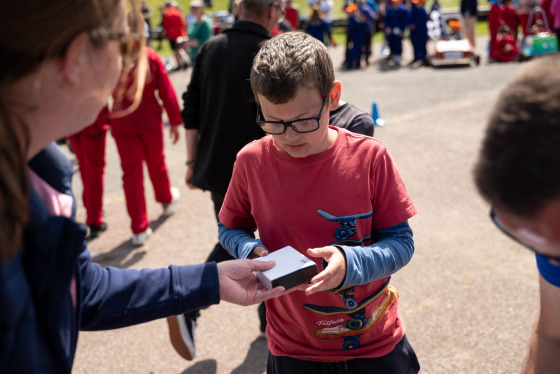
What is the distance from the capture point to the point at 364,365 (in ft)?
6.67

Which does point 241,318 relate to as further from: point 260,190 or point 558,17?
point 558,17

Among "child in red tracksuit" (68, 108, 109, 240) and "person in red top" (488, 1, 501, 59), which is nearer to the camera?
"child in red tracksuit" (68, 108, 109, 240)

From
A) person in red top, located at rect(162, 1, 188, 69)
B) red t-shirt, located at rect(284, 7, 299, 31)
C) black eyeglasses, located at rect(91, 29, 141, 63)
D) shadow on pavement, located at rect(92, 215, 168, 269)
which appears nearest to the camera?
black eyeglasses, located at rect(91, 29, 141, 63)

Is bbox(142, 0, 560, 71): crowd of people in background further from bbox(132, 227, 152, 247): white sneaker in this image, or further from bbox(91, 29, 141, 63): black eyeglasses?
bbox(91, 29, 141, 63): black eyeglasses

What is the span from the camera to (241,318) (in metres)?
3.96

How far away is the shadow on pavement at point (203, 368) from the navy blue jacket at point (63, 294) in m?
2.02

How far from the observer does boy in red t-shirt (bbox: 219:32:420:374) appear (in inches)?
77.7

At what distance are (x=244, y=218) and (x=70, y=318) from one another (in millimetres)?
1030

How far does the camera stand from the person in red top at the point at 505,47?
1391cm

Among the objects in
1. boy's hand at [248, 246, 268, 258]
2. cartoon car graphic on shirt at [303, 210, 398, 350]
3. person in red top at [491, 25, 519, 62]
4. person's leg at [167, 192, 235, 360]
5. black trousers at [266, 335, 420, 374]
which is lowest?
person in red top at [491, 25, 519, 62]

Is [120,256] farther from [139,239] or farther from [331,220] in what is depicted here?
[331,220]

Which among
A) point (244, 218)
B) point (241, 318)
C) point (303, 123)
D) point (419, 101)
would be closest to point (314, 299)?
point (244, 218)

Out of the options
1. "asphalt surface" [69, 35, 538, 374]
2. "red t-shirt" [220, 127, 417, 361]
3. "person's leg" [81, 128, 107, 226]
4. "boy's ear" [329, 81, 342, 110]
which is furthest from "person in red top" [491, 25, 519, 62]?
"red t-shirt" [220, 127, 417, 361]

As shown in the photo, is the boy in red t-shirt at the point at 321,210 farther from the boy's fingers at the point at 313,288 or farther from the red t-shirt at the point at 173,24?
the red t-shirt at the point at 173,24
